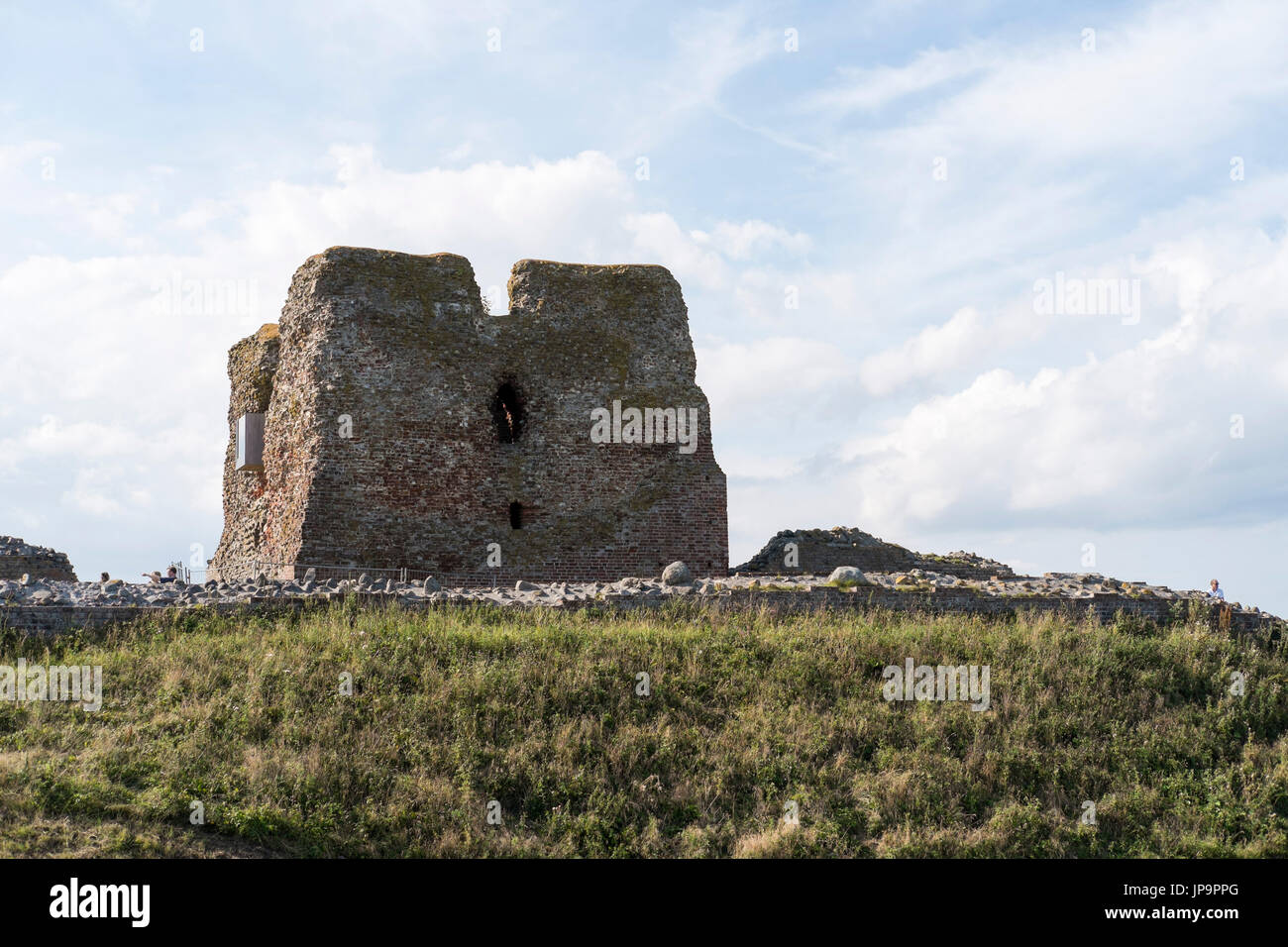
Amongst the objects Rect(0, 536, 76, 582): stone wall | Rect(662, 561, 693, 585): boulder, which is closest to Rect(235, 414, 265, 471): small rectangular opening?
Rect(0, 536, 76, 582): stone wall

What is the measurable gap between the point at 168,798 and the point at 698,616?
661 centimetres

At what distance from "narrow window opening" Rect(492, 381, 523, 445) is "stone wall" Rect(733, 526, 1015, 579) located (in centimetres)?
508

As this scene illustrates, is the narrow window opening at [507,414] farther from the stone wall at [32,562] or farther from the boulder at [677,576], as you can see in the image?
the stone wall at [32,562]

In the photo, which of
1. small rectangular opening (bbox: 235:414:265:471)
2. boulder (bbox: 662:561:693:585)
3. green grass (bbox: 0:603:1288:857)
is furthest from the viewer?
small rectangular opening (bbox: 235:414:265:471)

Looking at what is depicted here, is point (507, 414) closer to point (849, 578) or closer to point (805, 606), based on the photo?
point (849, 578)

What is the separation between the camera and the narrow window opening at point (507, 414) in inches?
783

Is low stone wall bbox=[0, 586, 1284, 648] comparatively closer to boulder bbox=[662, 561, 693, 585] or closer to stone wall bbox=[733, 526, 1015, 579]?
boulder bbox=[662, 561, 693, 585]

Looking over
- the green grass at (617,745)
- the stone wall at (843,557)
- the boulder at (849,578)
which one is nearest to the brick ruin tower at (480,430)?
the stone wall at (843,557)

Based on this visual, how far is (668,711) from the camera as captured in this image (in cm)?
1169

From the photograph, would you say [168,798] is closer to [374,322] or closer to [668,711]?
[668,711]

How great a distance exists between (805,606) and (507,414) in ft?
24.4

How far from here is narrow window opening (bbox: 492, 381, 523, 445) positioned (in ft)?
65.3

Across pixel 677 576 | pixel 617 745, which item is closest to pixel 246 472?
pixel 677 576

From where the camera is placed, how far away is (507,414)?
20.3 meters
